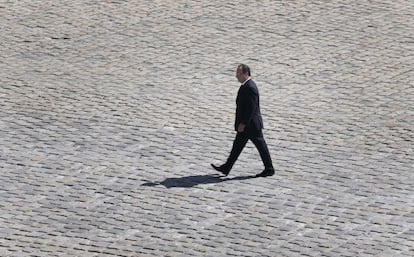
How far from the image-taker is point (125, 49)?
898 inches

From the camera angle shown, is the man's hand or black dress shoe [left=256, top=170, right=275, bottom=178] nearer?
the man's hand

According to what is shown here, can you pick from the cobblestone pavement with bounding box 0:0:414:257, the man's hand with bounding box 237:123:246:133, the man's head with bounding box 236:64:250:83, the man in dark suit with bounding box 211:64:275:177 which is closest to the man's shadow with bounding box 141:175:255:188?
the cobblestone pavement with bounding box 0:0:414:257

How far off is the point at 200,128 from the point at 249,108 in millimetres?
2060

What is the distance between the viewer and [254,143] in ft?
57.1

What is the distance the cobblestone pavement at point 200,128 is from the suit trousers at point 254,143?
10.2 inches

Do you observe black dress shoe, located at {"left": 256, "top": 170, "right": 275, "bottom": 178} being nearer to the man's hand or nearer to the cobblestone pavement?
the cobblestone pavement

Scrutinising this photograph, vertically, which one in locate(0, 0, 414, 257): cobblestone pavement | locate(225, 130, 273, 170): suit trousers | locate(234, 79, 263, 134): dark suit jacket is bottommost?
locate(0, 0, 414, 257): cobblestone pavement

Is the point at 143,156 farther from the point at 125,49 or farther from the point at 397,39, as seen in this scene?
the point at 397,39

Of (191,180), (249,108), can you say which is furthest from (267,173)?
(191,180)

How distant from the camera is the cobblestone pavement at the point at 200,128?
15641mm

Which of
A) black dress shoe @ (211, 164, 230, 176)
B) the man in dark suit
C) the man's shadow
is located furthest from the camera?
black dress shoe @ (211, 164, 230, 176)

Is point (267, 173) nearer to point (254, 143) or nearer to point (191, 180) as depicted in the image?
point (254, 143)

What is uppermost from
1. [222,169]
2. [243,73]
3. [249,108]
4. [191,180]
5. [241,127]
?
[243,73]

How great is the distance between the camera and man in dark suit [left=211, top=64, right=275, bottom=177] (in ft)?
56.7
